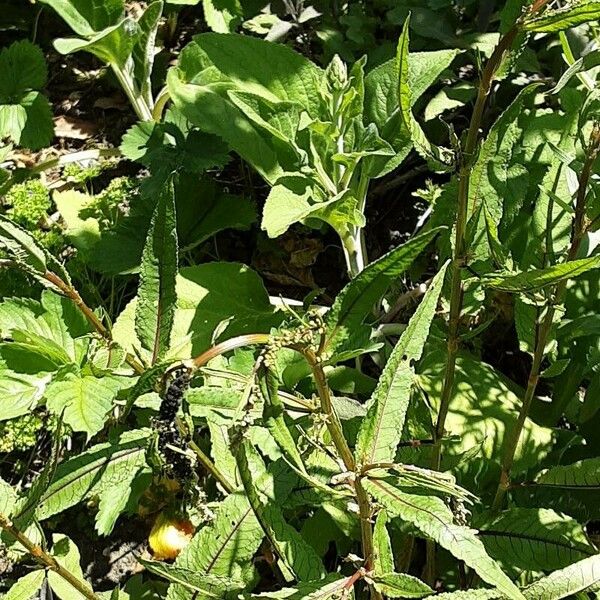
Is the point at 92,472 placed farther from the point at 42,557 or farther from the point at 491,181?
the point at 491,181

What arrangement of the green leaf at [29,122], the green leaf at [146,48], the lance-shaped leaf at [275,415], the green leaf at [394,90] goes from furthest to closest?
the green leaf at [29,122]
the green leaf at [146,48]
the green leaf at [394,90]
the lance-shaped leaf at [275,415]

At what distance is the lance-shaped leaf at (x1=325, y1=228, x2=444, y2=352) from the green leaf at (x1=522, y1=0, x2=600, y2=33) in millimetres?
316

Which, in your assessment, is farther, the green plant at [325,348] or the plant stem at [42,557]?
the plant stem at [42,557]

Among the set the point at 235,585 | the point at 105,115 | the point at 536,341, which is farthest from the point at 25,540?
the point at 105,115

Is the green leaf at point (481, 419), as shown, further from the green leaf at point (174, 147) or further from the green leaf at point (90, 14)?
the green leaf at point (90, 14)

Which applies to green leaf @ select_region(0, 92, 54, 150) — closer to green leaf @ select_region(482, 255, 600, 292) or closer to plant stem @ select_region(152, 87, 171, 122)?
plant stem @ select_region(152, 87, 171, 122)

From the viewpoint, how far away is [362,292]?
1161 mm

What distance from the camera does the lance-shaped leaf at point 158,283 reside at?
131 centimetres

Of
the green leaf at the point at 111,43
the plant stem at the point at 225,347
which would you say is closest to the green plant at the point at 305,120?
the green leaf at the point at 111,43

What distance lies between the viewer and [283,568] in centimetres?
154

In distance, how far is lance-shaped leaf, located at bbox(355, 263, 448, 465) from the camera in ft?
3.90

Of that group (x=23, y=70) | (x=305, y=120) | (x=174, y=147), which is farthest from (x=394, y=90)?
(x=23, y=70)

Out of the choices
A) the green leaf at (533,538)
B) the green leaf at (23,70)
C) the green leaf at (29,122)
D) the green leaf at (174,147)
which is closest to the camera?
the green leaf at (533,538)

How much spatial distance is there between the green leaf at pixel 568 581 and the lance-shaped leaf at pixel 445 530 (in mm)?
259
